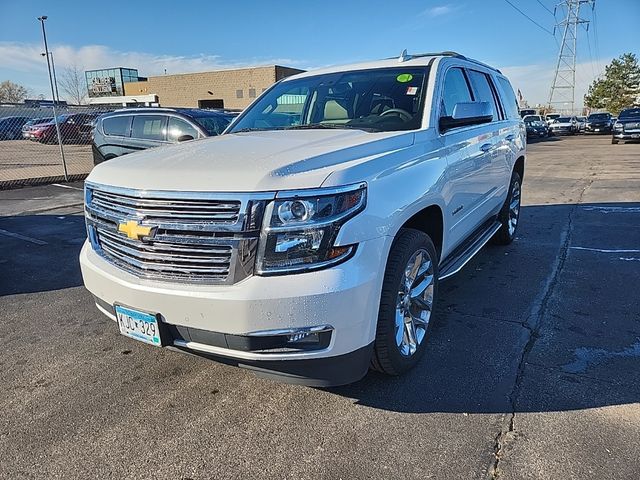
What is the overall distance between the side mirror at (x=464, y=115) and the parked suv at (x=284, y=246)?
0.05 ft

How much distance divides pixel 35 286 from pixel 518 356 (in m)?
4.56

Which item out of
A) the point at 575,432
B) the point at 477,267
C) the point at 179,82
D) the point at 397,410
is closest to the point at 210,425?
the point at 397,410

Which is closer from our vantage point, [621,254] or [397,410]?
[397,410]

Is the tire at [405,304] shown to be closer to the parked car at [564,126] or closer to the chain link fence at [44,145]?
the chain link fence at [44,145]

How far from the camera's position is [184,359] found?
3.28m

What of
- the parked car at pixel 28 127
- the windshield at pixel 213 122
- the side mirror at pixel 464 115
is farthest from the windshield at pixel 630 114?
the parked car at pixel 28 127

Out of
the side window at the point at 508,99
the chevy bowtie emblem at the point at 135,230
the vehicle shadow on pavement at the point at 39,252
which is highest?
the side window at the point at 508,99

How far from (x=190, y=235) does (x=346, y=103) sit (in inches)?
83.0

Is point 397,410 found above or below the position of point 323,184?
below

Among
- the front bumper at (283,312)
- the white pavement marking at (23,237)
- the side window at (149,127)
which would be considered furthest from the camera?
the side window at (149,127)

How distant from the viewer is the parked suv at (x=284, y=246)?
220 cm

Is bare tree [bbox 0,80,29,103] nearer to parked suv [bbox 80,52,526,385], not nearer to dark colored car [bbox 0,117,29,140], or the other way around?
dark colored car [bbox 0,117,29,140]

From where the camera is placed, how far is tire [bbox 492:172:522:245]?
584 centimetres

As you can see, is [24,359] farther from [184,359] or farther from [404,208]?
[404,208]
